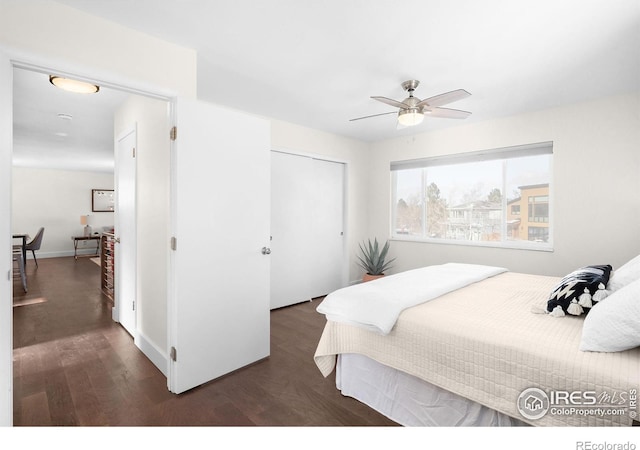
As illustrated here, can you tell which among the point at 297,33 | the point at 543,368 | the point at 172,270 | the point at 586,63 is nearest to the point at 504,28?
the point at 586,63

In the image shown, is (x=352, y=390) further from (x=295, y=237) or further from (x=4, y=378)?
(x=295, y=237)

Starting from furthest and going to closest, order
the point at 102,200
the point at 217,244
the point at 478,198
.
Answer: the point at 102,200 < the point at 478,198 < the point at 217,244

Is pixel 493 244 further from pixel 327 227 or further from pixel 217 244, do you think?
pixel 217 244

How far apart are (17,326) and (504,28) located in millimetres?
4986

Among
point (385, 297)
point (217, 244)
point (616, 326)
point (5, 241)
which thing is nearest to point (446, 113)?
point (385, 297)

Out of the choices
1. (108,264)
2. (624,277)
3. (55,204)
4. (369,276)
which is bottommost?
(369,276)

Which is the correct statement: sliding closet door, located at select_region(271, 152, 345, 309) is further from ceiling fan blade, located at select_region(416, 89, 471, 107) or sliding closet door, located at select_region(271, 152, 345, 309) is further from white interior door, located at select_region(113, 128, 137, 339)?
ceiling fan blade, located at select_region(416, 89, 471, 107)

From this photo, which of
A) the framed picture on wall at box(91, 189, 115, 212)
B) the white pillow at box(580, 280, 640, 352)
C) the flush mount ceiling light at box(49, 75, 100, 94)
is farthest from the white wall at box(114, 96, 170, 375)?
the framed picture on wall at box(91, 189, 115, 212)

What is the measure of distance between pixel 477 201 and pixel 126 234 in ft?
13.7

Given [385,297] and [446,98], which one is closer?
[385,297]

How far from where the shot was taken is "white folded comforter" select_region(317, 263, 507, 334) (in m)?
1.74

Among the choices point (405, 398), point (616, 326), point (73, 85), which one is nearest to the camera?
point (616, 326)

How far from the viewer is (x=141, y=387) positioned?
214 centimetres

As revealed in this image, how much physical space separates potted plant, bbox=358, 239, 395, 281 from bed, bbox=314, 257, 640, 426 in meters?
2.29
